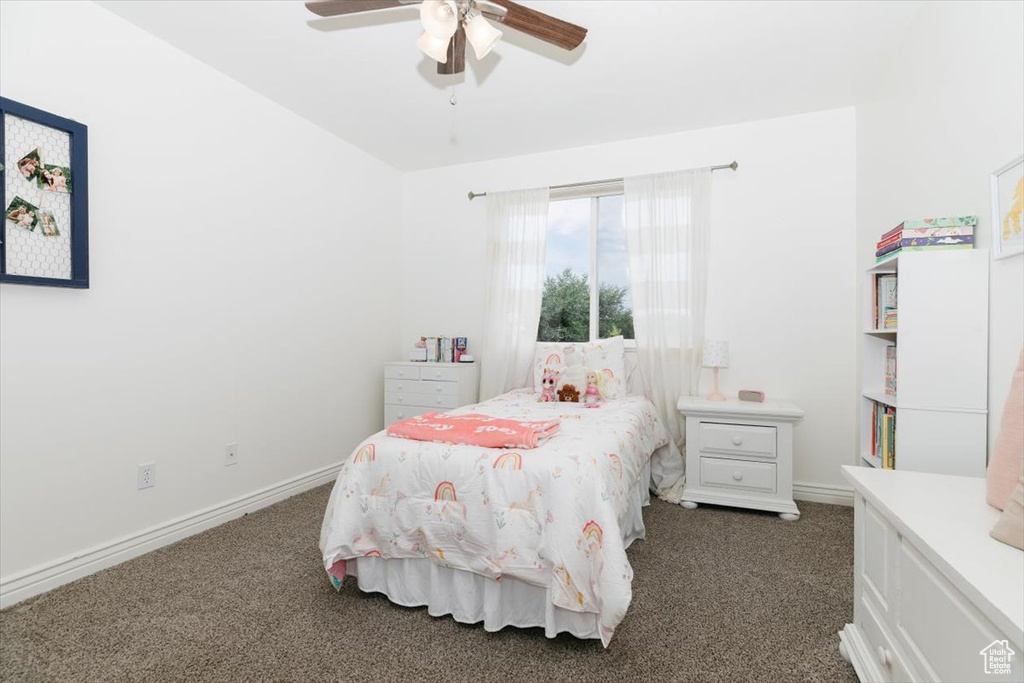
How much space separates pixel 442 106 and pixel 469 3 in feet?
4.78

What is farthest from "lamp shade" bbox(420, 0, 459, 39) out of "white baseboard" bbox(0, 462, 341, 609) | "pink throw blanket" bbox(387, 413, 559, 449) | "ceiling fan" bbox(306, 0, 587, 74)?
"white baseboard" bbox(0, 462, 341, 609)

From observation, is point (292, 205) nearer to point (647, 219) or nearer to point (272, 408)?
point (272, 408)

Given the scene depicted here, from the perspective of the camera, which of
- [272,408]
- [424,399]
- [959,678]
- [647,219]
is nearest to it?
[959,678]

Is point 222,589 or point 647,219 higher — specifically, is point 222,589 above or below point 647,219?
below

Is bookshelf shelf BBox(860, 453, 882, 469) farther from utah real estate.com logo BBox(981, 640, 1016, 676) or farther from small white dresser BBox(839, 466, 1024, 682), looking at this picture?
utah real estate.com logo BBox(981, 640, 1016, 676)

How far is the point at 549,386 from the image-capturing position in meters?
3.10

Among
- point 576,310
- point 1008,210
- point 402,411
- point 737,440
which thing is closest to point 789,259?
point 737,440

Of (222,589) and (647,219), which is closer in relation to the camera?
(222,589)

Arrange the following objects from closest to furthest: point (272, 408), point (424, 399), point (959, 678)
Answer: point (959, 678), point (272, 408), point (424, 399)

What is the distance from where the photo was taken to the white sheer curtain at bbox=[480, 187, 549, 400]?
12.4 ft

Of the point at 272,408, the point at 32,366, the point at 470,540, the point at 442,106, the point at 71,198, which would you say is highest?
the point at 442,106

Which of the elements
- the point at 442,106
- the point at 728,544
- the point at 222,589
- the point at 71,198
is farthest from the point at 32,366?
the point at 728,544

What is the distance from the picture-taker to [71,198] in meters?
2.06

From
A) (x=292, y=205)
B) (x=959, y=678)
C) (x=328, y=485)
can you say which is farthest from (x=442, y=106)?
(x=959, y=678)
